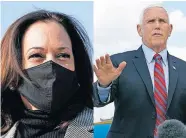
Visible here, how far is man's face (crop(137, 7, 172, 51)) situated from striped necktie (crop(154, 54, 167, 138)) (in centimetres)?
8

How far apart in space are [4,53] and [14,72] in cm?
10

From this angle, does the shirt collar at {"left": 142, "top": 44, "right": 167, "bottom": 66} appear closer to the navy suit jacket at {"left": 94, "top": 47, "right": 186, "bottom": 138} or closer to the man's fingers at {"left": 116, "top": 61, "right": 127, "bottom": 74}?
the navy suit jacket at {"left": 94, "top": 47, "right": 186, "bottom": 138}

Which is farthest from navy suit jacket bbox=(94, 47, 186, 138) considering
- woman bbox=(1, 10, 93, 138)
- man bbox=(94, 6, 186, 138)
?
woman bbox=(1, 10, 93, 138)

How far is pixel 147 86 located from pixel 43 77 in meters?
0.57

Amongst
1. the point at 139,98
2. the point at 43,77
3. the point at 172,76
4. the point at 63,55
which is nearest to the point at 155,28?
the point at 172,76

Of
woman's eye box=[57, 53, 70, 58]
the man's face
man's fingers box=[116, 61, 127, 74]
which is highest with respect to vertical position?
the man's face

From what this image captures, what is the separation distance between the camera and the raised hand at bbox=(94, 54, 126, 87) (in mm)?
1737

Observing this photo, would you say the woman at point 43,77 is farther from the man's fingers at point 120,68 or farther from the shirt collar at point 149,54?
the shirt collar at point 149,54

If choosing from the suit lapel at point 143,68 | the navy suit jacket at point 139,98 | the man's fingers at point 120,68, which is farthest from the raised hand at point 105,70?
the suit lapel at point 143,68

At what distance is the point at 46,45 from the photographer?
5.38 ft

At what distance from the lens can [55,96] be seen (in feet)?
5.54

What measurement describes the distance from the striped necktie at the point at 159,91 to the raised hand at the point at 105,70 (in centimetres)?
26

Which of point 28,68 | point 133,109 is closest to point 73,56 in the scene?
point 28,68

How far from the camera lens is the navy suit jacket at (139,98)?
1.89 meters
